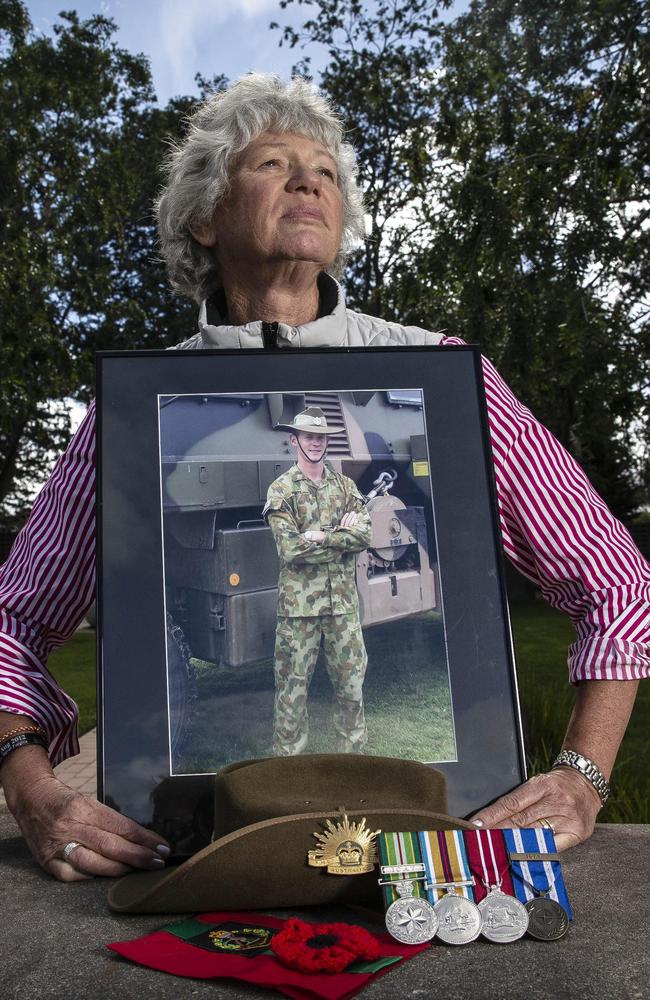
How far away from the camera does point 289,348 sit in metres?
1.42

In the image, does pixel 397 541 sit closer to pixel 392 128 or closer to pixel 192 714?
pixel 192 714

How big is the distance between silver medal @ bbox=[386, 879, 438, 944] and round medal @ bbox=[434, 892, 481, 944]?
1 centimetres

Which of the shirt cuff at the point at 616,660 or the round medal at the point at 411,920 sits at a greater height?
the shirt cuff at the point at 616,660

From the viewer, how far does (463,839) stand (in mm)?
1086

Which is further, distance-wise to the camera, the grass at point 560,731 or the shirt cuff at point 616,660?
the grass at point 560,731

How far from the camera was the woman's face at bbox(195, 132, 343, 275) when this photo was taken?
5.96ft

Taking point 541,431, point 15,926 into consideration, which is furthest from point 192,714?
point 541,431

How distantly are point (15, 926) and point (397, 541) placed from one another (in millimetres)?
708

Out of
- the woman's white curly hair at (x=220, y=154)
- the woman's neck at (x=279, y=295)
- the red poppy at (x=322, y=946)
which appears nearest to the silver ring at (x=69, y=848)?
the red poppy at (x=322, y=946)

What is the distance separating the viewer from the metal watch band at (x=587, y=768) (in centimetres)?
142

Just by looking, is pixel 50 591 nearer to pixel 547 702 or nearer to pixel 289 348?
pixel 289 348

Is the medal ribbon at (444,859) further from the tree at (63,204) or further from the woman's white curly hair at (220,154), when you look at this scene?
the tree at (63,204)

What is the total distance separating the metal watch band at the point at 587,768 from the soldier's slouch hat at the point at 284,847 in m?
0.34

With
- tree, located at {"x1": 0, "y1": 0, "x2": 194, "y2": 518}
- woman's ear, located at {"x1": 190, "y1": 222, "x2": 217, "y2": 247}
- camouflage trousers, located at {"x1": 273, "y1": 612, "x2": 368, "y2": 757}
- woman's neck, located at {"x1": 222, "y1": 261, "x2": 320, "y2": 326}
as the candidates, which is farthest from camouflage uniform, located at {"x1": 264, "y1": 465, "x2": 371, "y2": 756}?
tree, located at {"x1": 0, "y1": 0, "x2": 194, "y2": 518}
